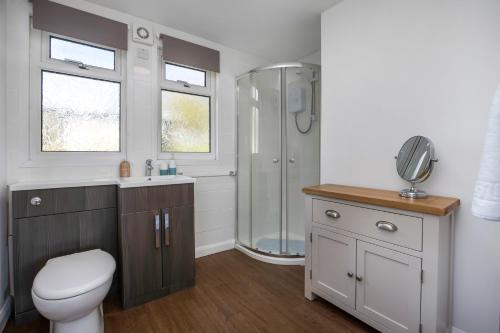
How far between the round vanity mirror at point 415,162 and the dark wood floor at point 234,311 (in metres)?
0.91

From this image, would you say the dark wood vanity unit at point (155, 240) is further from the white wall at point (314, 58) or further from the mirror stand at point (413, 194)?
the white wall at point (314, 58)

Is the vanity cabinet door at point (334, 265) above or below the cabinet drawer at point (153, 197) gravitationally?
below

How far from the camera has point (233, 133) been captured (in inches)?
110

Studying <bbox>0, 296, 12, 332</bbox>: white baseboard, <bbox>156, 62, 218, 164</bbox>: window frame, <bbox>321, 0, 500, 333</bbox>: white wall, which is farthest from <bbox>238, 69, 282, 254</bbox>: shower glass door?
<bbox>0, 296, 12, 332</bbox>: white baseboard

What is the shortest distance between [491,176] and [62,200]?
2214 millimetres

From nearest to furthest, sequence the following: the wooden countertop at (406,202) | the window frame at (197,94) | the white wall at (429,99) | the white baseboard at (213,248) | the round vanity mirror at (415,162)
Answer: the wooden countertop at (406,202) < the white wall at (429,99) < the round vanity mirror at (415,162) < the window frame at (197,94) < the white baseboard at (213,248)

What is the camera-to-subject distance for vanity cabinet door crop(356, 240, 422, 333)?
1.25 metres

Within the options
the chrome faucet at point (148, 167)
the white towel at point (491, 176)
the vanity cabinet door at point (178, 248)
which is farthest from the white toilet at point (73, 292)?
the white towel at point (491, 176)

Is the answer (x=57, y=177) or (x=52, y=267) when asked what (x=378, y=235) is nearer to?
(x=52, y=267)

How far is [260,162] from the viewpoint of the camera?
8.79 ft

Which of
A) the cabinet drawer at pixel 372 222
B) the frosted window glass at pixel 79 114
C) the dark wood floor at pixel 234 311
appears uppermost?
the frosted window glass at pixel 79 114

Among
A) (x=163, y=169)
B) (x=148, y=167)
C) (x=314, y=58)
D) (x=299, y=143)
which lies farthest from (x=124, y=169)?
(x=314, y=58)

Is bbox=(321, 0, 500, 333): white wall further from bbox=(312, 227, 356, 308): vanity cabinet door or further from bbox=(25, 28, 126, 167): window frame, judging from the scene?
bbox=(25, 28, 126, 167): window frame

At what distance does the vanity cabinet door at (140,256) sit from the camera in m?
1.67
